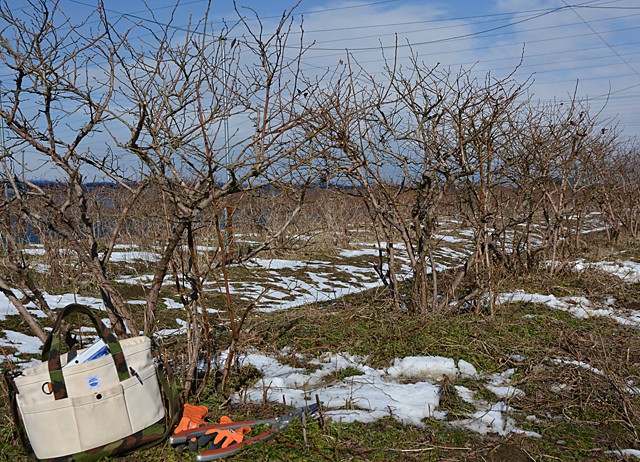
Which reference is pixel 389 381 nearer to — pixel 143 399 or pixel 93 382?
pixel 143 399

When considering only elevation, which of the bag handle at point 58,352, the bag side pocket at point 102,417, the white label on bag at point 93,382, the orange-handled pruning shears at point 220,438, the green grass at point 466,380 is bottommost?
the green grass at point 466,380

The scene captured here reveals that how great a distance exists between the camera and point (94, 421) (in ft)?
7.94

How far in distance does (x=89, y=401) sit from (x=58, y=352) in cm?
25

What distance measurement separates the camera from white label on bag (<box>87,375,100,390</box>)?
2.42 metres

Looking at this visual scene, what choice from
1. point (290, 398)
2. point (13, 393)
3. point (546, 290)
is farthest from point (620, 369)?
point (13, 393)

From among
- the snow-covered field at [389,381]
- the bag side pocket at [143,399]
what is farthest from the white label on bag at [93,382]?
the snow-covered field at [389,381]

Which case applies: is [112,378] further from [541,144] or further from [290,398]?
[541,144]

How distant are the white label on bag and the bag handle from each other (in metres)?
0.09

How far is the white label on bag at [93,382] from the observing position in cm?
242

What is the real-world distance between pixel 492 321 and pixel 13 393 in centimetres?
361

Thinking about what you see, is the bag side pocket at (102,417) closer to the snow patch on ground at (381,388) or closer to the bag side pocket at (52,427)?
the bag side pocket at (52,427)

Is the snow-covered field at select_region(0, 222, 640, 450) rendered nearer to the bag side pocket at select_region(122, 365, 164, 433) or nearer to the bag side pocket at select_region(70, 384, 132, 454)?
the bag side pocket at select_region(122, 365, 164, 433)

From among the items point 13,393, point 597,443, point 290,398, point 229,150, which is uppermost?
point 229,150

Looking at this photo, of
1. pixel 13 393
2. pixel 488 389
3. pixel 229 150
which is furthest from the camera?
pixel 488 389
